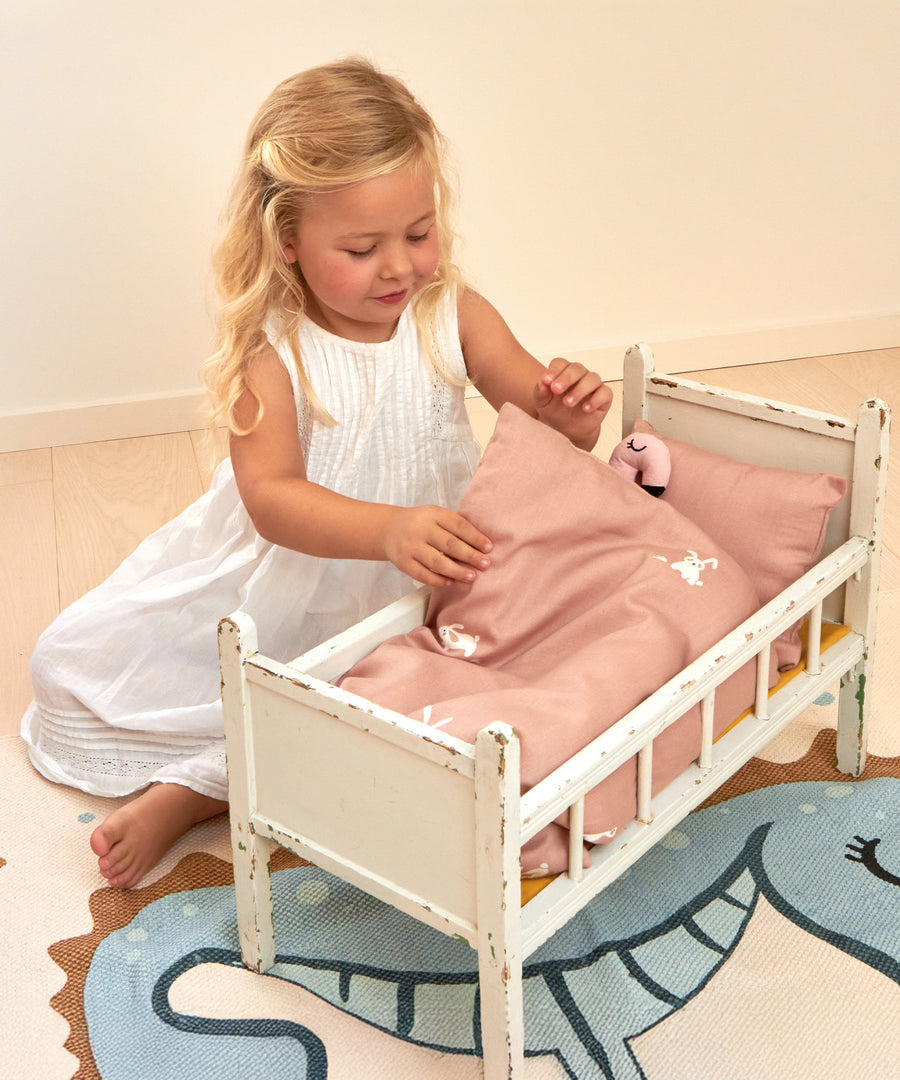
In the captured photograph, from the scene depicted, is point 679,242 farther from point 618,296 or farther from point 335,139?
point 335,139

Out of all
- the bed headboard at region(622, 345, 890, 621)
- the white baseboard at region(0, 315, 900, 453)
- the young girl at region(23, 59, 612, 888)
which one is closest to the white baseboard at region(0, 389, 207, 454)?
the white baseboard at region(0, 315, 900, 453)

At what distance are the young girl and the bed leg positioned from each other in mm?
336

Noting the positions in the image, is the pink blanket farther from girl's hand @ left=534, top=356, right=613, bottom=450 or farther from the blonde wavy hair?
the blonde wavy hair

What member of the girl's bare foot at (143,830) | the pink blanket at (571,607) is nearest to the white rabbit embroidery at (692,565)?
the pink blanket at (571,607)

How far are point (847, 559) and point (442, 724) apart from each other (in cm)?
42

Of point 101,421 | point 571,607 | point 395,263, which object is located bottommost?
point 101,421

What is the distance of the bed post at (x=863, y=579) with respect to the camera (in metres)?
1.04

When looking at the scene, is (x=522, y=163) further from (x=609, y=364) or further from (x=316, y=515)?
(x=316, y=515)

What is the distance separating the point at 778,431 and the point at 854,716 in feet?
0.92

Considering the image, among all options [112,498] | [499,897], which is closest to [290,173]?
[499,897]

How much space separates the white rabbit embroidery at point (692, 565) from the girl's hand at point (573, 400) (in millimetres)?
175

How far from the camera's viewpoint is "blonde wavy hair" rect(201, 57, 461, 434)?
1.00 meters

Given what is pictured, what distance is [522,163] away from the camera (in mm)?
2033

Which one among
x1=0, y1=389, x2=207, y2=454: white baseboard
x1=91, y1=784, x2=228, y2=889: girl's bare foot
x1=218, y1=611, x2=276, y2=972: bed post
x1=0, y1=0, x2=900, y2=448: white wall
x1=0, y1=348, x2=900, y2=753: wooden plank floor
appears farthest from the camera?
x1=0, y1=389, x2=207, y2=454: white baseboard
